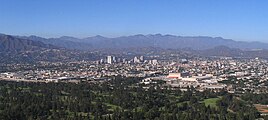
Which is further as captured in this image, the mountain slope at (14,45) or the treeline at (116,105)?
the mountain slope at (14,45)

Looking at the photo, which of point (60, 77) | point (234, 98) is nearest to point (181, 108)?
point (234, 98)

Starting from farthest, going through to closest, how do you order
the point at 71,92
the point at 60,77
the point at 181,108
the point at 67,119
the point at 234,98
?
the point at 60,77 → the point at 71,92 → the point at 234,98 → the point at 181,108 → the point at 67,119

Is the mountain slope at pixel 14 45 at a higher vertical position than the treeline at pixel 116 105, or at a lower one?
higher

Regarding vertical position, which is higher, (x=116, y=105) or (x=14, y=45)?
(x=14, y=45)

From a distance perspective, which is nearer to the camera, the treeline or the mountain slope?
the treeline

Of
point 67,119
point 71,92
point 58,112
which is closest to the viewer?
point 67,119

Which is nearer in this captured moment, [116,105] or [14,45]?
[116,105]

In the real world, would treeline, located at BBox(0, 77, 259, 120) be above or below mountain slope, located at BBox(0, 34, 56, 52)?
below

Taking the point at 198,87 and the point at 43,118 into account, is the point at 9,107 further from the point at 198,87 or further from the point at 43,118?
the point at 198,87
